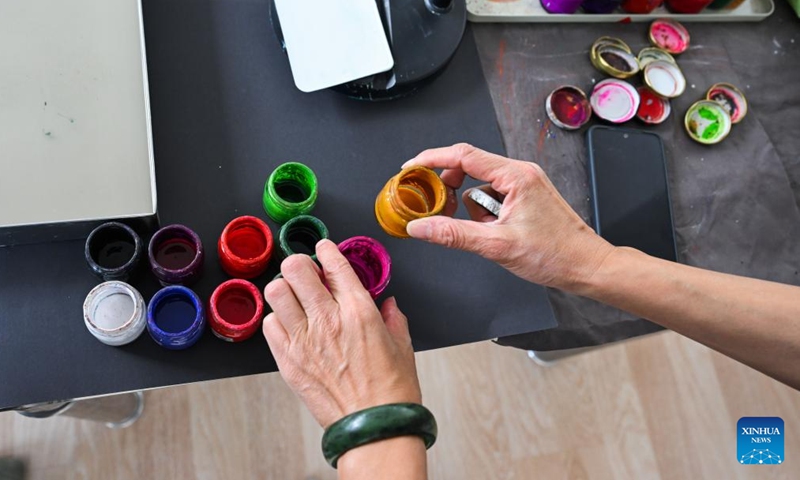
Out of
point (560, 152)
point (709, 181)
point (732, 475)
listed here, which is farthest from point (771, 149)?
point (732, 475)

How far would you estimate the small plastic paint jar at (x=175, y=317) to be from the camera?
0.79 metres

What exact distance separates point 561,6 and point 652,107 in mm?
252

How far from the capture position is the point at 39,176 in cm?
80

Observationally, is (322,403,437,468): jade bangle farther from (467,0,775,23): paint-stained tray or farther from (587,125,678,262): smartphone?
(467,0,775,23): paint-stained tray

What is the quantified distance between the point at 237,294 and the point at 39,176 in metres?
0.29

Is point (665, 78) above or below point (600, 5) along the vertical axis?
below

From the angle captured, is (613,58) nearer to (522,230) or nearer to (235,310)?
(522,230)

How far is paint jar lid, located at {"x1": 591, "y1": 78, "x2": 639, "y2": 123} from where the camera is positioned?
3.67 feet

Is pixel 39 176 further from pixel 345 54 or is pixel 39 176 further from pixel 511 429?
pixel 511 429

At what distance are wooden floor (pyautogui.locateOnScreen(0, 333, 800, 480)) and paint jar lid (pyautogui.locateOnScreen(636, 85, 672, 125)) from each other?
0.74 m

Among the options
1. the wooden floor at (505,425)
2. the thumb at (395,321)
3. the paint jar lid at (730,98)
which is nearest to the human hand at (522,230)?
the thumb at (395,321)

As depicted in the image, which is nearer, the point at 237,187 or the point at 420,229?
the point at 420,229

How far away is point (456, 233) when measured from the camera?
30.0 inches

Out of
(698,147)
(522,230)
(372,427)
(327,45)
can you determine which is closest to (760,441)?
(698,147)
